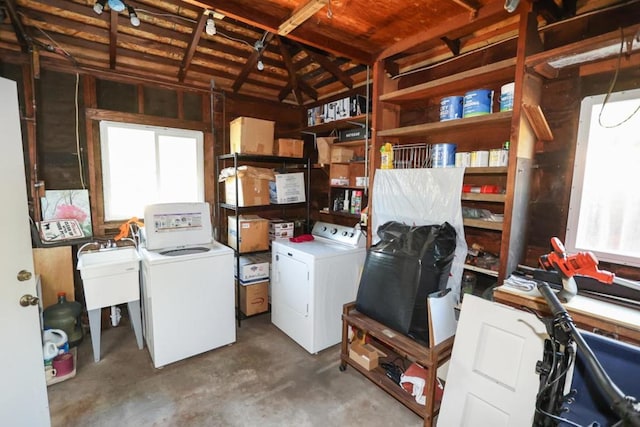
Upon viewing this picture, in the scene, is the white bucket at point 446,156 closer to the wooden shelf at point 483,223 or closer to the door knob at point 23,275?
the wooden shelf at point 483,223

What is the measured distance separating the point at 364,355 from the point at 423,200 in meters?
1.22

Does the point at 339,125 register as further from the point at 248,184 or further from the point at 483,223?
the point at 483,223

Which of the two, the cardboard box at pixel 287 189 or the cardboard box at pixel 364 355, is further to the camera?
the cardboard box at pixel 287 189

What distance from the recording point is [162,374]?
232 centimetres

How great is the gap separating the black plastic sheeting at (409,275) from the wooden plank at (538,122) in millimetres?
743

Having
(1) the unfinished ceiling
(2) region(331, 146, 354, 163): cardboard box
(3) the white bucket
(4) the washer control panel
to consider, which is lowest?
(4) the washer control panel

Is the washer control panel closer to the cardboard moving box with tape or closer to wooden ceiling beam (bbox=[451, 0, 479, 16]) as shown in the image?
the cardboard moving box with tape

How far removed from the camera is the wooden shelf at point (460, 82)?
179 centimetres

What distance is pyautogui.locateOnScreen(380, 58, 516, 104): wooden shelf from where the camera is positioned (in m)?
1.79

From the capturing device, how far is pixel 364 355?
2.28 metres

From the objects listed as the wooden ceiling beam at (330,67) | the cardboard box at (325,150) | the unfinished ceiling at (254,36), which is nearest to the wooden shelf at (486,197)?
the unfinished ceiling at (254,36)

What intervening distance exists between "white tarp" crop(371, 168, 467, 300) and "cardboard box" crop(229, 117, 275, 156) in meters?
1.28

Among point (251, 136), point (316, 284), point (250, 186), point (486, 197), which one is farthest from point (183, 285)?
point (486, 197)

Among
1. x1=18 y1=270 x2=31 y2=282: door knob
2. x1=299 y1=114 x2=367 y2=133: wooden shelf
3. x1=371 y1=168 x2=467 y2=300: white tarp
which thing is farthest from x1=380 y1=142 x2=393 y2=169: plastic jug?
x1=18 y1=270 x2=31 y2=282: door knob
